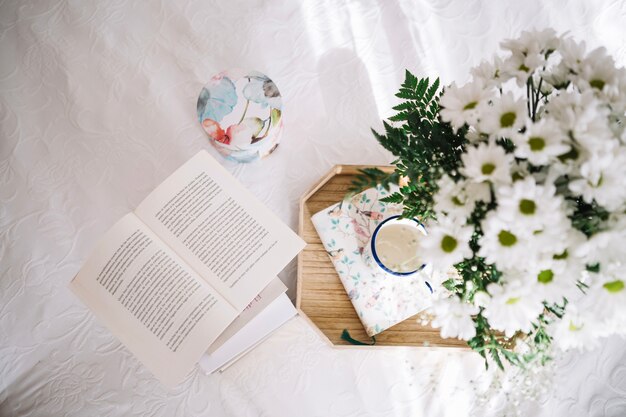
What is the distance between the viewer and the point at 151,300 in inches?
29.7

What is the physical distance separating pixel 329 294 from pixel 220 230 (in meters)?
0.25

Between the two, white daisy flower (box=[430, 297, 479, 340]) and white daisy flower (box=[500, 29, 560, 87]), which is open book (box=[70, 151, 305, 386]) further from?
white daisy flower (box=[500, 29, 560, 87])

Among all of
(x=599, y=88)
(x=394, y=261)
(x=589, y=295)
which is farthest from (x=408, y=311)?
(x=599, y=88)

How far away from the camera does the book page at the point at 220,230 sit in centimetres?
→ 78

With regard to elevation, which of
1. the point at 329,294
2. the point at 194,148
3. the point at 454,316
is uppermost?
the point at 194,148

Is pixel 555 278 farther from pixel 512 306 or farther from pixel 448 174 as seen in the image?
pixel 448 174

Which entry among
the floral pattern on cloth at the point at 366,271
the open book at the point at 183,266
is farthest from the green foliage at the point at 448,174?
the open book at the point at 183,266

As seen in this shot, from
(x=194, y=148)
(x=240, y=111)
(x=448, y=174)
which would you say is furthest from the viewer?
(x=194, y=148)

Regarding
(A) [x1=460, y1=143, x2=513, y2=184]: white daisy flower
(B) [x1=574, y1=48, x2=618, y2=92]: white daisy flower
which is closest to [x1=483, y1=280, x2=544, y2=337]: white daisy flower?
(A) [x1=460, y1=143, x2=513, y2=184]: white daisy flower

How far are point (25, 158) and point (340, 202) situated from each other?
738mm

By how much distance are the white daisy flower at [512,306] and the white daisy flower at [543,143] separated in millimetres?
130

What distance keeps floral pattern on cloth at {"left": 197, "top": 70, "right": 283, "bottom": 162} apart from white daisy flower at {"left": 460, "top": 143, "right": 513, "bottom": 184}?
51cm

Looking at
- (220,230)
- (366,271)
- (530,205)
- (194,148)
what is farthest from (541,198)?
(194,148)

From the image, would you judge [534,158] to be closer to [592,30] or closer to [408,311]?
[408,311]
